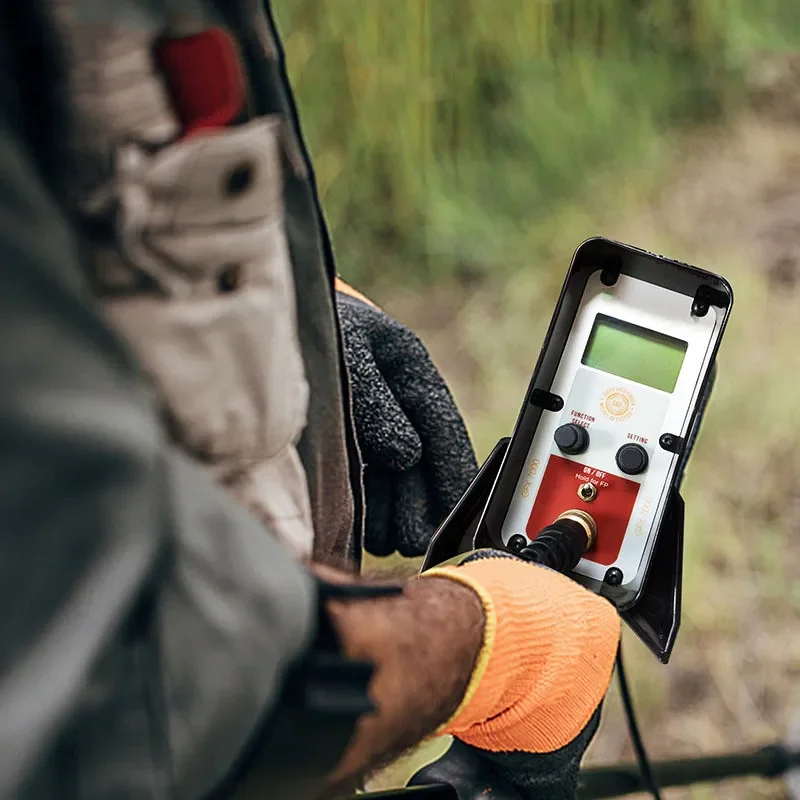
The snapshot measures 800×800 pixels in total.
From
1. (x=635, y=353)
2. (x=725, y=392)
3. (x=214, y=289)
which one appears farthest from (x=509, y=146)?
(x=214, y=289)

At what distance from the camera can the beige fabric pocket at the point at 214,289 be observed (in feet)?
0.97

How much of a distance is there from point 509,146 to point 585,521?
931 millimetres

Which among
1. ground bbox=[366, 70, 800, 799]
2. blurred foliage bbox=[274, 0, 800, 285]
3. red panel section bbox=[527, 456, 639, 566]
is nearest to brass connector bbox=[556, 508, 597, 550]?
red panel section bbox=[527, 456, 639, 566]

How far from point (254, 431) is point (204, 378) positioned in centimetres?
3

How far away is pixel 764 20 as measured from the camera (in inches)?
54.4

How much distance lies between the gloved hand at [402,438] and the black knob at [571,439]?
0.21 ft

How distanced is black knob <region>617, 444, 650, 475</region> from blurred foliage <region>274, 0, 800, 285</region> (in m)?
0.81

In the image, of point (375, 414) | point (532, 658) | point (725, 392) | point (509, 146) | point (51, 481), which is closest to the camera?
point (51, 481)

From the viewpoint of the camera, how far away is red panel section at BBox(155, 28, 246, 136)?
0.96 feet

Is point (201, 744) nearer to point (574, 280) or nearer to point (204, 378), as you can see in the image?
point (204, 378)

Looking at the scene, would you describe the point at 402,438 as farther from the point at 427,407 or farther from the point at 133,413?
the point at 133,413

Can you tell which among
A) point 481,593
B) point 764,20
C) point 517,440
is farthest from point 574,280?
point 764,20

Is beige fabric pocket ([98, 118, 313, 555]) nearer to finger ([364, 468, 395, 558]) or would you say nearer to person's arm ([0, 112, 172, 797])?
person's arm ([0, 112, 172, 797])

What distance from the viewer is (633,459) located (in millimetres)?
604
